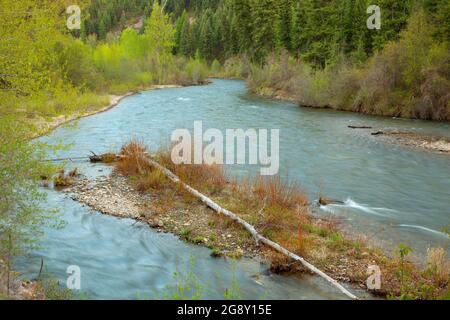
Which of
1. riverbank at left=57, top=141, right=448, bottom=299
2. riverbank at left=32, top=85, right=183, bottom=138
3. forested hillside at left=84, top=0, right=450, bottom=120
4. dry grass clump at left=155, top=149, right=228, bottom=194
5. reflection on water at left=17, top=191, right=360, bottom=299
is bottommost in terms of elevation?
reflection on water at left=17, top=191, right=360, bottom=299

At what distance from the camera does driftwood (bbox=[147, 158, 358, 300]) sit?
8.61 m

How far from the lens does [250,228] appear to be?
1098cm

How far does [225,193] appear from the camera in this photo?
1428 centimetres

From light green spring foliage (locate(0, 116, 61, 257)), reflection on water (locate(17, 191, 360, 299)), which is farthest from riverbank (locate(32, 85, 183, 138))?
light green spring foliage (locate(0, 116, 61, 257))

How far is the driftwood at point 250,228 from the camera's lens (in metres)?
8.61

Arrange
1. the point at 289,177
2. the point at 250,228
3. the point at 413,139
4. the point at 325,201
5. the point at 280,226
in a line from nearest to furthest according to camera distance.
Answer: the point at 250,228
the point at 280,226
the point at 325,201
the point at 289,177
the point at 413,139

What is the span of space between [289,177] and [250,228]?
6.78 m

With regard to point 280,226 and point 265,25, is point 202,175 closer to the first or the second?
point 280,226

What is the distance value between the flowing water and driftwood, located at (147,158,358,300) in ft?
0.81

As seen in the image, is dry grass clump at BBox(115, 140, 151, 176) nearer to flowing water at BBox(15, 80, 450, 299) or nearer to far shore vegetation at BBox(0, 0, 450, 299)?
flowing water at BBox(15, 80, 450, 299)

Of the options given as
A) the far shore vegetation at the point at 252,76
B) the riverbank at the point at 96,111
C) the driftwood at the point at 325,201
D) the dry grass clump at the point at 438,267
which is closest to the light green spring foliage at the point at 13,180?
the far shore vegetation at the point at 252,76

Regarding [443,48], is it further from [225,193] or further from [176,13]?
[176,13]

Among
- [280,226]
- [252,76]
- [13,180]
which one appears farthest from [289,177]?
[252,76]

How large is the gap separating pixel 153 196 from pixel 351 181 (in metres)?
7.94
